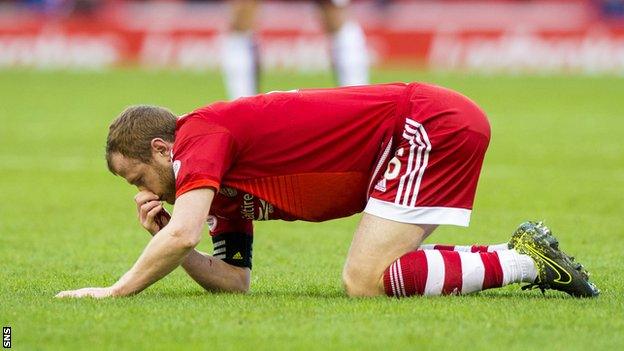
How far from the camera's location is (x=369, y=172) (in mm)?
6457

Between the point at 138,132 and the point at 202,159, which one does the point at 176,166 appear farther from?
the point at 138,132

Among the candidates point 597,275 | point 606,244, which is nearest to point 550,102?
point 606,244

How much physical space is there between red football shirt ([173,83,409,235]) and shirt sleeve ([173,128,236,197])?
0.02 metres

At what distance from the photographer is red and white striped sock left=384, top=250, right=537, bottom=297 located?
6258mm

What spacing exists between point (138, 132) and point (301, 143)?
75 centimetres

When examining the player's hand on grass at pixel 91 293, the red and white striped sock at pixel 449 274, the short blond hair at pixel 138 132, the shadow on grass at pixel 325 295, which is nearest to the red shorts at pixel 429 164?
the red and white striped sock at pixel 449 274

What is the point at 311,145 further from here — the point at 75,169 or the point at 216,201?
the point at 75,169

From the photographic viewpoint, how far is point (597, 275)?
7.32 m

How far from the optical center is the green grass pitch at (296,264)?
17.4 ft

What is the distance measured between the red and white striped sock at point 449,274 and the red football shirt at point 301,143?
0.47 m

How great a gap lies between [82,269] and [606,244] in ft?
11.2

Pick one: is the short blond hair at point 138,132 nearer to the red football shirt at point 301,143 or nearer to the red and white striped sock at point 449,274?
the red football shirt at point 301,143

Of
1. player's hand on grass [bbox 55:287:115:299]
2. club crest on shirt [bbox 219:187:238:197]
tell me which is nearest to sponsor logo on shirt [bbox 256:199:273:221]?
club crest on shirt [bbox 219:187:238:197]

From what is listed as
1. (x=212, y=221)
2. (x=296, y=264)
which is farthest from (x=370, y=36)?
(x=212, y=221)
